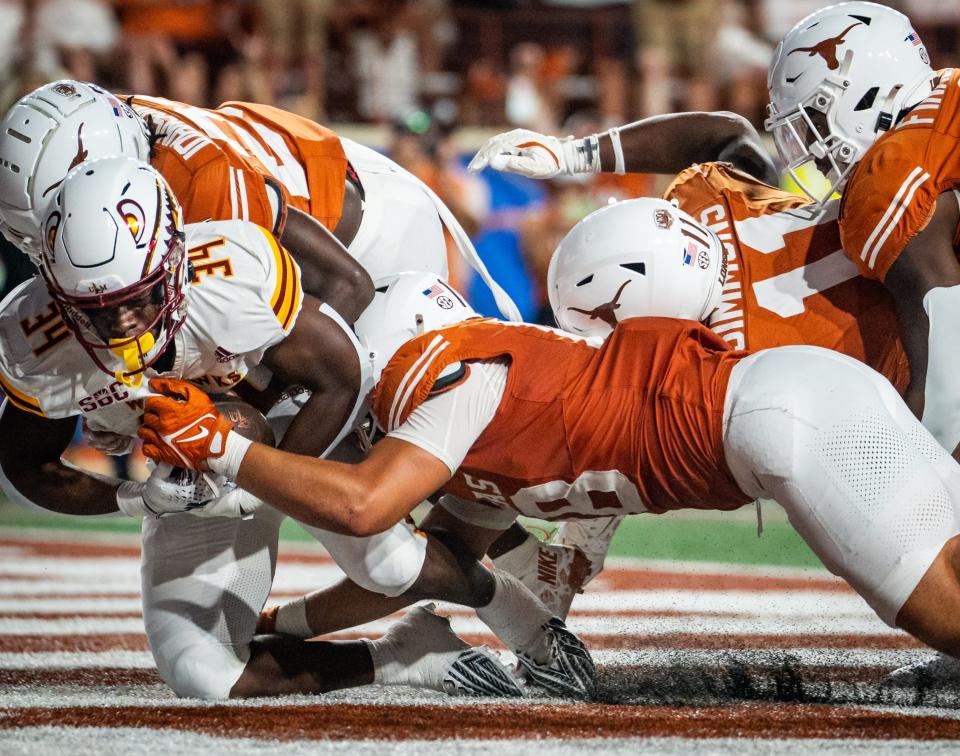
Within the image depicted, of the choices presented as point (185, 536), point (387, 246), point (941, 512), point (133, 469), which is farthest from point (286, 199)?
point (133, 469)

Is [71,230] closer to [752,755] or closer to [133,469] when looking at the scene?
[752,755]

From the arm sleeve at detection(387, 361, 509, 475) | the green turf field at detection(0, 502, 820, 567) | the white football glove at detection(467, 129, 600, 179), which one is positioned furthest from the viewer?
the green turf field at detection(0, 502, 820, 567)

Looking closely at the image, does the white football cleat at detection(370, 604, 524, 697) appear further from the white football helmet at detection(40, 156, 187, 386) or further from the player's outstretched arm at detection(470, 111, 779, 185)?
the player's outstretched arm at detection(470, 111, 779, 185)

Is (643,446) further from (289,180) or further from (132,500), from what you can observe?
(289,180)

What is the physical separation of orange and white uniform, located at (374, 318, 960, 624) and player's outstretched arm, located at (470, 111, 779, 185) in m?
1.14

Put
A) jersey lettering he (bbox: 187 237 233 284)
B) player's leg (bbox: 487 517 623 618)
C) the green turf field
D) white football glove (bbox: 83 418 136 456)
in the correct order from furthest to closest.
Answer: the green turf field < player's leg (bbox: 487 517 623 618) < white football glove (bbox: 83 418 136 456) < jersey lettering he (bbox: 187 237 233 284)

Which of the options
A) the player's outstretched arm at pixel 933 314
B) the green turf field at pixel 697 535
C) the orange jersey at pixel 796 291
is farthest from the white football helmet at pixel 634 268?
the green turf field at pixel 697 535

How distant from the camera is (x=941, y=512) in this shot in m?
2.90

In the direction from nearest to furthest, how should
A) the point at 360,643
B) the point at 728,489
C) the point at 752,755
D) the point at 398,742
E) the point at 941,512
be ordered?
the point at 752,755
the point at 398,742
the point at 941,512
the point at 728,489
the point at 360,643

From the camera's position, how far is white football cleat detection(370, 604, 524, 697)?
344cm

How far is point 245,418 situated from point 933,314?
5.68 feet

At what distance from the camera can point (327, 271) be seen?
352cm

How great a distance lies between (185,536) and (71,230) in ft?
3.19

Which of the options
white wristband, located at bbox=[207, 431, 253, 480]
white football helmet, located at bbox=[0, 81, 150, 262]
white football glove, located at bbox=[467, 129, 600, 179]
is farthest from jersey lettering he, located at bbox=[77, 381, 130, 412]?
white football glove, located at bbox=[467, 129, 600, 179]
